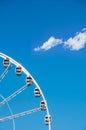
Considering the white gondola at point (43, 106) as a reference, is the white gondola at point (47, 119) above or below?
below

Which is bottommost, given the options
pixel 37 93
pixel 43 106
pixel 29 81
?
pixel 43 106

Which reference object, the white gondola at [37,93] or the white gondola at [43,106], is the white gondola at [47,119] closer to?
the white gondola at [43,106]

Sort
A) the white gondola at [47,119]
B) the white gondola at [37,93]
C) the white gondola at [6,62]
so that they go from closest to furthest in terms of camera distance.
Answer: the white gondola at [47,119]
the white gondola at [37,93]
the white gondola at [6,62]

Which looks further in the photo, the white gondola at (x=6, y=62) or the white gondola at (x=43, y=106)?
the white gondola at (x=6, y=62)

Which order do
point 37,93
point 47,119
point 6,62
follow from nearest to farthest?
point 47,119, point 37,93, point 6,62

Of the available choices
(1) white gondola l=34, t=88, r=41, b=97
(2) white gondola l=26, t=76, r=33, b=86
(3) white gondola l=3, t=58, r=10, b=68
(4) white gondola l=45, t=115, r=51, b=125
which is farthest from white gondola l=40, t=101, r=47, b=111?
(3) white gondola l=3, t=58, r=10, b=68

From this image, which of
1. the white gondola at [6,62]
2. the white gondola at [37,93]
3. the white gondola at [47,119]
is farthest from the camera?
the white gondola at [6,62]

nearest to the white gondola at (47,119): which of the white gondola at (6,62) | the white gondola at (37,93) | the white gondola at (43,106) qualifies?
the white gondola at (43,106)

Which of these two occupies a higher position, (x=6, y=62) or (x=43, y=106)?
(x=6, y=62)

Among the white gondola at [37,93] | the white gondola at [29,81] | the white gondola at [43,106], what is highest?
the white gondola at [29,81]

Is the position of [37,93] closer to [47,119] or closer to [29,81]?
[29,81]

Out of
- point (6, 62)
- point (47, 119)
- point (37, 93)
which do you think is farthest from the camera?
point (6, 62)

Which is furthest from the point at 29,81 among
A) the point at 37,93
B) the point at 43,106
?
the point at 43,106

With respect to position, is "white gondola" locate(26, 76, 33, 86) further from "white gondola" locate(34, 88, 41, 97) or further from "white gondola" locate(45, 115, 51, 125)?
"white gondola" locate(45, 115, 51, 125)
